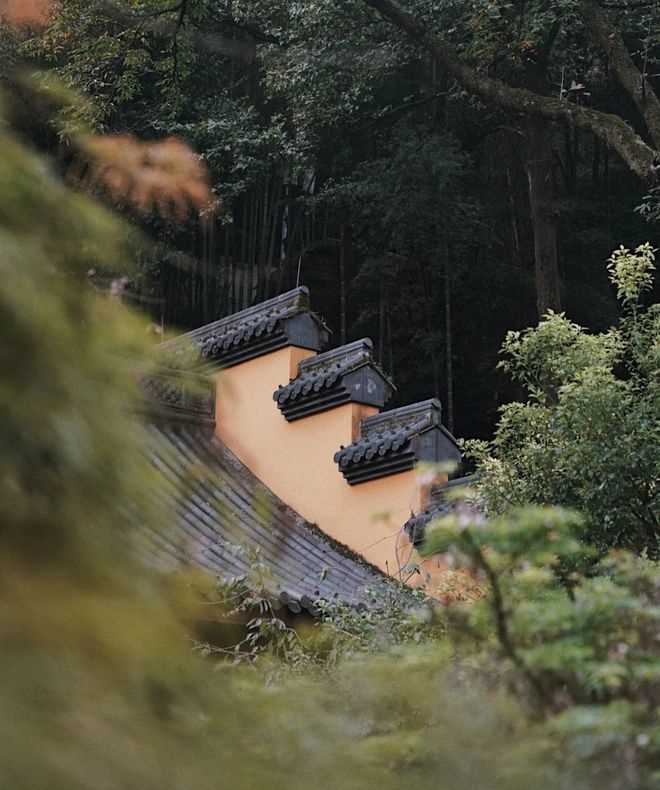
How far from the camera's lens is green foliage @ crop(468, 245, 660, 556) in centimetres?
442

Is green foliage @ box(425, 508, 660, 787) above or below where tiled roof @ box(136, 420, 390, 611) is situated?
below

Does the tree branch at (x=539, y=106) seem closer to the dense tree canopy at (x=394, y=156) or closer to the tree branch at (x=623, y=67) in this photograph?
the dense tree canopy at (x=394, y=156)

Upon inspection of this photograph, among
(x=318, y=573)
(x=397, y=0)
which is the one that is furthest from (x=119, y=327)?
(x=397, y=0)

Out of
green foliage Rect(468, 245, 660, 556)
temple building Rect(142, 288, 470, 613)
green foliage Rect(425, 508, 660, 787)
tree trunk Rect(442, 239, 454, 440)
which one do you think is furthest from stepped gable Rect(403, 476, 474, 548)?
tree trunk Rect(442, 239, 454, 440)

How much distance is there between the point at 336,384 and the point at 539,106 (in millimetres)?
4091

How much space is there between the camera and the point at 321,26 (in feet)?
37.2

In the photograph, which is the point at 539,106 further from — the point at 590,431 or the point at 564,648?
the point at 564,648

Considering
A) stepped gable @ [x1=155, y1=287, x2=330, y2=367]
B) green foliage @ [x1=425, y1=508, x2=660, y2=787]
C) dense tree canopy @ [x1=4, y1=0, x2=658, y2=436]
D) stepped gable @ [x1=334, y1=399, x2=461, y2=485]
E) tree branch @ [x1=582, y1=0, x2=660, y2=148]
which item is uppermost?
dense tree canopy @ [x1=4, y1=0, x2=658, y2=436]

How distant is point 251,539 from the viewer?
4645 millimetres

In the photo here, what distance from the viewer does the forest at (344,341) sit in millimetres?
896

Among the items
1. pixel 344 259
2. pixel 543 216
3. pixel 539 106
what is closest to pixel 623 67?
pixel 539 106

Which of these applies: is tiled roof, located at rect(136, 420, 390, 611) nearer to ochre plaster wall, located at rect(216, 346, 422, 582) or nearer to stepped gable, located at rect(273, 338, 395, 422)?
ochre plaster wall, located at rect(216, 346, 422, 582)

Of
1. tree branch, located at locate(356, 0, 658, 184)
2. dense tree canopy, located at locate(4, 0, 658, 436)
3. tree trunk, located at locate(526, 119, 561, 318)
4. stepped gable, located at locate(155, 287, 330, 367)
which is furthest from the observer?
tree trunk, located at locate(526, 119, 561, 318)

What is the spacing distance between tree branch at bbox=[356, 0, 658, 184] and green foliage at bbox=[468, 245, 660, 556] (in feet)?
11.4
